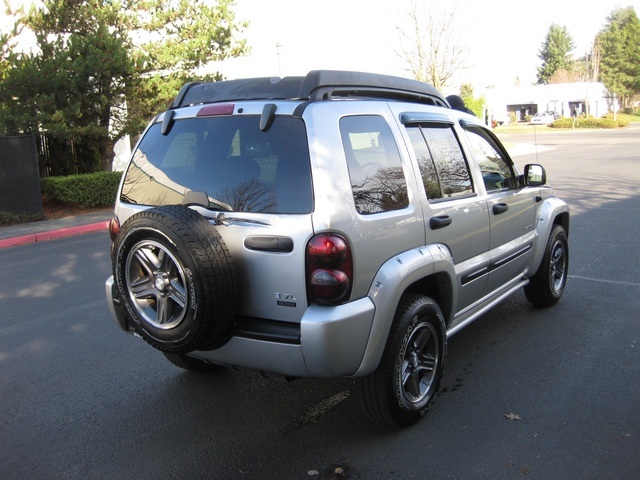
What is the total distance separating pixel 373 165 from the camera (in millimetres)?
3625

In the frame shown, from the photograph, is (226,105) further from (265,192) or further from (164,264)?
(164,264)

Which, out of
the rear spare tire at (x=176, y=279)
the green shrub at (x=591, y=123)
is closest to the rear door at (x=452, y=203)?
the rear spare tire at (x=176, y=279)

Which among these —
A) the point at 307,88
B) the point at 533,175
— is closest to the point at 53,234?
the point at 533,175

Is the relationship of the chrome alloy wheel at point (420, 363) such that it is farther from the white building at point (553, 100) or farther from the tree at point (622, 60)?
the tree at point (622, 60)

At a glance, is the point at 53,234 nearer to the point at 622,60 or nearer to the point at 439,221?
the point at 439,221

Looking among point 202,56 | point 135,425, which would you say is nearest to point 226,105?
point 135,425

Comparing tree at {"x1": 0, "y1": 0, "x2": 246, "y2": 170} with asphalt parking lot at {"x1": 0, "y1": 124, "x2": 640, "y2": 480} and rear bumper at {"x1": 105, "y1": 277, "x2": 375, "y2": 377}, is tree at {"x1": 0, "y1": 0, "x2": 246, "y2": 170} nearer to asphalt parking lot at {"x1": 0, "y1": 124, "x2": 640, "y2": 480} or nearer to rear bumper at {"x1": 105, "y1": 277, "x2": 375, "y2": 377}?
asphalt parking lot at {"x1": 0, "y1": 124, "x2": 640, "y2": 480}

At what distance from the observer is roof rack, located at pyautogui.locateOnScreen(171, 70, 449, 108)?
11.8 ft

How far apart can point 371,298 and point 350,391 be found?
3.93ft

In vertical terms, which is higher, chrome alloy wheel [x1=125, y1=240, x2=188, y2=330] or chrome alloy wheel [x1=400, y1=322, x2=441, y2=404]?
chrome alloy wheel [x1=125, y1=240, x2=188, y2=330]

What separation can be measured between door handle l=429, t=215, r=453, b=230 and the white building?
78.9 meters

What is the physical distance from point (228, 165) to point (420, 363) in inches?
67.5

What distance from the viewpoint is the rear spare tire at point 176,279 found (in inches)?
125

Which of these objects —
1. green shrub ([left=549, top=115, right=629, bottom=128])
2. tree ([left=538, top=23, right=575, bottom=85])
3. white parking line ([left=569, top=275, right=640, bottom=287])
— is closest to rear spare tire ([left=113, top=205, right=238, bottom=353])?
white parking line ([left=569, top=275, right=640, bottom=287])
